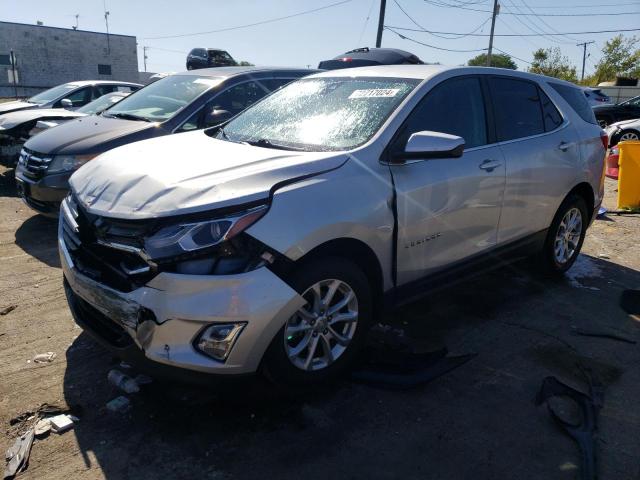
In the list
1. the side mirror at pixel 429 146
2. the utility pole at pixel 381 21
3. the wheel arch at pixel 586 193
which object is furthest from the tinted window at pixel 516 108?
the utility pole at pixel 381 21

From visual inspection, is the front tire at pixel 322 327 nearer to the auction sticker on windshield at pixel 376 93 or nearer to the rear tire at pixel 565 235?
the auction sticker on windshield at pixel 376 93

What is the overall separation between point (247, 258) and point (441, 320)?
6.95ft

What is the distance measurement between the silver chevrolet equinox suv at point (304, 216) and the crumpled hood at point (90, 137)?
1745 mm

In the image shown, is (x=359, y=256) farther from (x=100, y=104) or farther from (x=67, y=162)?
(x=100, y=104)

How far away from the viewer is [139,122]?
5840 millimetres

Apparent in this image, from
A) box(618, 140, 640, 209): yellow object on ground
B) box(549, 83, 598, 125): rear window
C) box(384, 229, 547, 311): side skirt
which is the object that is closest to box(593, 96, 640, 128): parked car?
box(618, 140, 640, 209): yellow object on ground

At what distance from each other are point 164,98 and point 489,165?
12.9 feet

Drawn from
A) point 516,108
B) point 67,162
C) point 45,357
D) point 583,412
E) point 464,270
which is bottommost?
point 583,412

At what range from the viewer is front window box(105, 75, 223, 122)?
5891 millimetres

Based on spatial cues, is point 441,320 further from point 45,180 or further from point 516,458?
point 45,180

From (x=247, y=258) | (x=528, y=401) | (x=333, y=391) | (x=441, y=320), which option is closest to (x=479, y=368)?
(x=528, y=401)

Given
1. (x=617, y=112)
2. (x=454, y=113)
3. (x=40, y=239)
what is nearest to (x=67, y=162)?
(x=40, y=239)

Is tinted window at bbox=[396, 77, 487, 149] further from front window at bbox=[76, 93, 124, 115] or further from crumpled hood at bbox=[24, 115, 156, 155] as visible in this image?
front window at bbox=[76, 93, 124, 115]

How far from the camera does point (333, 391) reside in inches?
124
